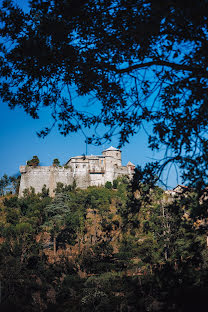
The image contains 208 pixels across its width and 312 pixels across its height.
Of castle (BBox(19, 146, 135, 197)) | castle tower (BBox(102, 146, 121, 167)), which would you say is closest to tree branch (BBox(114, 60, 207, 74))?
castle (BBox(19, 146, 135, 197))

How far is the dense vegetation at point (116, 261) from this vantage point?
5.84 meters

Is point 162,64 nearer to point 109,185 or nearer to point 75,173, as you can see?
Result: point 109,185

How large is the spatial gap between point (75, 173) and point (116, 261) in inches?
1175

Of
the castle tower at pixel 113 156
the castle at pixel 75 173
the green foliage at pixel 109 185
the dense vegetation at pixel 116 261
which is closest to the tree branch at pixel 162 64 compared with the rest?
the dense vegetation at pixel 116 261

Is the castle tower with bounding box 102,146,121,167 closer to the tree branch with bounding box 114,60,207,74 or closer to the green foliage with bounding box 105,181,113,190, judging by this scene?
the green foliage with bounding box 105,181,113,190

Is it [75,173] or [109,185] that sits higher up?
[75,173]

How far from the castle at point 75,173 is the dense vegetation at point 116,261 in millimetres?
13213

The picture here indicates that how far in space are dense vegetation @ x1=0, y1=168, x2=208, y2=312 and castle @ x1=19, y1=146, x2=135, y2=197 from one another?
13213 millimetres

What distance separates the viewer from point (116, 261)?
17984 millimetres

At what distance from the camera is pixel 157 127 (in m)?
4.89

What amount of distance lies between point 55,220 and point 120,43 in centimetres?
2399

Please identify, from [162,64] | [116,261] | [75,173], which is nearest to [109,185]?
[75,173]

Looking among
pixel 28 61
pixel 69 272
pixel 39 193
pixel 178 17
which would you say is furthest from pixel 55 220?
pixel 178 17

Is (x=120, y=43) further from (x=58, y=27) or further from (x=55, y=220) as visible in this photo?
(x=55, y=220)
